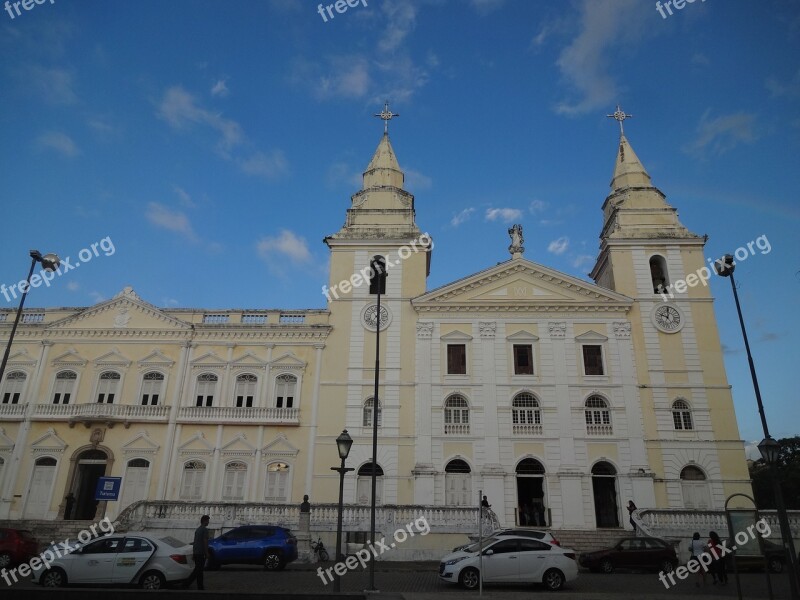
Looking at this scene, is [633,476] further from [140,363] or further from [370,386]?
[140,363]

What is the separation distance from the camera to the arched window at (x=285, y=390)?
104ft

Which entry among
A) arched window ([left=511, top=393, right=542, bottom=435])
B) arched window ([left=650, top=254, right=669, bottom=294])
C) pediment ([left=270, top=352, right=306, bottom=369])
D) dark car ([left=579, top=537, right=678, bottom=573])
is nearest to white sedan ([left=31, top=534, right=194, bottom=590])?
dark car ([left=579, top=537, right=678, bottom=573])

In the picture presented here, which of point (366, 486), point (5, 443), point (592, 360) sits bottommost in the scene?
point (366, 486)

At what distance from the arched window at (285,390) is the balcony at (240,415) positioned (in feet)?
2.59

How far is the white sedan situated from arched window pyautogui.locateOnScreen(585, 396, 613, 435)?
21202 mm

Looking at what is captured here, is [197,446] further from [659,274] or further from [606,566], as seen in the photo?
[659,274]

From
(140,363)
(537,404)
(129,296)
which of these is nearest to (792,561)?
(537,404)

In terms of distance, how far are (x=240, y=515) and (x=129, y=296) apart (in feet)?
50.2

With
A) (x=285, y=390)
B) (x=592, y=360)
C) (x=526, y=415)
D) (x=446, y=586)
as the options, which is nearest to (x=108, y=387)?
(x=285, y=390)

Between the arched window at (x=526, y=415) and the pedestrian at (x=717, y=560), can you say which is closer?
the pedestrian at (x=717, y=560)

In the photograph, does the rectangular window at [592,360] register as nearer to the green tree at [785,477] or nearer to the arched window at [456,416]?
the arched window at [456,416]

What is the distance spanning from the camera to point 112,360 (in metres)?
32.2

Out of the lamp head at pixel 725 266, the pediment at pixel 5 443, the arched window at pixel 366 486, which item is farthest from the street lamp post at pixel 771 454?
the pediment at pixel 5 443

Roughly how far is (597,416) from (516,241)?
1079cm
